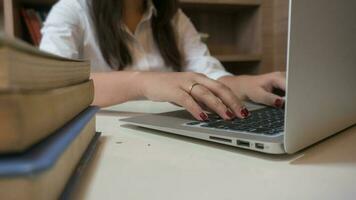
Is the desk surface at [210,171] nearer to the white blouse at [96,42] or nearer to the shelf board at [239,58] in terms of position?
the white blouse at [96,42]

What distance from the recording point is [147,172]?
10.9 inches

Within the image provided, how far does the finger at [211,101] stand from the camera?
18.5 inches

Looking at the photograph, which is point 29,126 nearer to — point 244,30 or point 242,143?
point 242,143

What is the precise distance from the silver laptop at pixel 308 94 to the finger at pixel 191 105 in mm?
19

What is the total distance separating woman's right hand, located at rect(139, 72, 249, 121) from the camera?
0.47 meters

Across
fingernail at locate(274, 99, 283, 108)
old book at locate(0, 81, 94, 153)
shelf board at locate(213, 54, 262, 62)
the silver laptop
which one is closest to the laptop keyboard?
the silver laptop

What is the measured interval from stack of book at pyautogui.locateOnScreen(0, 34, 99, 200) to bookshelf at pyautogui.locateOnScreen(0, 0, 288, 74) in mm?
1652

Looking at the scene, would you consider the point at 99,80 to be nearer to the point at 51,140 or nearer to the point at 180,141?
the point at 180,141

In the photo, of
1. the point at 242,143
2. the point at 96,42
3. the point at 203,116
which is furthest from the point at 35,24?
the point at 242,143

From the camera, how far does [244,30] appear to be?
217cm

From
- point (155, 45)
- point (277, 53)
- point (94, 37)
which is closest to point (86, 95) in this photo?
point (94, 37)

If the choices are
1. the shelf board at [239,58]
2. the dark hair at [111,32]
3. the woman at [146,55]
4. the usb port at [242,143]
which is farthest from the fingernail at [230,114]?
the shelf board at [239,58]

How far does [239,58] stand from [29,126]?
186cm

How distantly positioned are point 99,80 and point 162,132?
34cm
